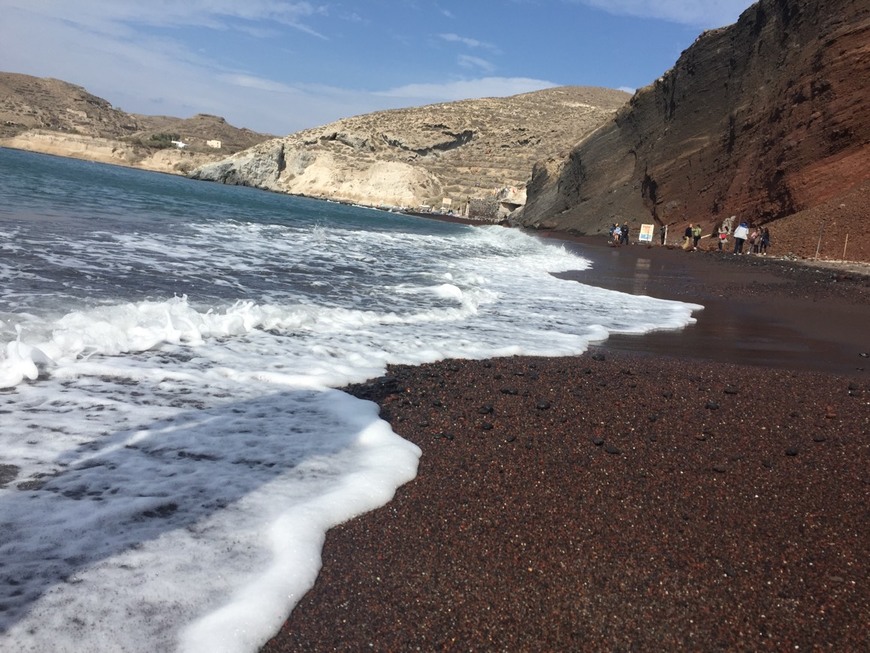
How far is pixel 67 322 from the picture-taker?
5.10 meters

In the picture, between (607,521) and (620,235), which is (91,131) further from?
(607,521)

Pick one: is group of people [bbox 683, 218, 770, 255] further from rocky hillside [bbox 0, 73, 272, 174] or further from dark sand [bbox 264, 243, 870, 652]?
rocky hillside [bbox 0, 73, 272, 174]

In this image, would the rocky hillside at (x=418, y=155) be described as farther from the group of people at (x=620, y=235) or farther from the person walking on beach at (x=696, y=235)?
the person walking on beach at (x=696, y=235)

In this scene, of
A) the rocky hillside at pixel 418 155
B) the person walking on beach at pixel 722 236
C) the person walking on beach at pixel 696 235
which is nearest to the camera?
the person walking on beach at pixel 722 236

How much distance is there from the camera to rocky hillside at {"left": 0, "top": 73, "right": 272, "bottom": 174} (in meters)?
97.1

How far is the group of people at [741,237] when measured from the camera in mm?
22250

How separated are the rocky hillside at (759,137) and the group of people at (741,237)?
570 mm

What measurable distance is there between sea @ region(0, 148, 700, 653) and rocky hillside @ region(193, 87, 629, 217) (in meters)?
67.5

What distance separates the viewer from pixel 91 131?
119m

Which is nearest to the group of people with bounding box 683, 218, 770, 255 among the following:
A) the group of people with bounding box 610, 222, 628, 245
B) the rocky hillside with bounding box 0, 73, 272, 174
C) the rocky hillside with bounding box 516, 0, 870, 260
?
the rocky hillside with bounding box 516, 0, 870, 260

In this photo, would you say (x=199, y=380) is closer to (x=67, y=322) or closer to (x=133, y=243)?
(x=67, y=322)

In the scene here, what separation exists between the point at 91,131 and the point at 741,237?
130m

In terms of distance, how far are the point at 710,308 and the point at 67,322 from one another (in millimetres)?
9403

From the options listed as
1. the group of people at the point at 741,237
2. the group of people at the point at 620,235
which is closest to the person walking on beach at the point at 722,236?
the group of people at the point at 741,237
